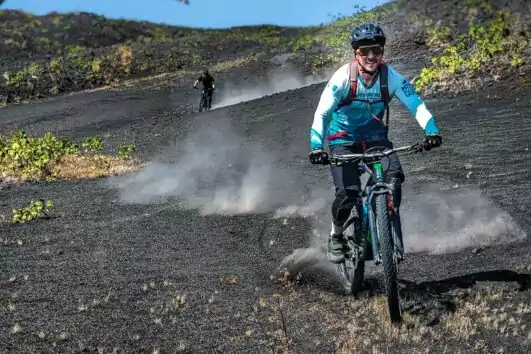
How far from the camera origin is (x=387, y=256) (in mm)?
5949

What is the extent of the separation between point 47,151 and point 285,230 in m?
10.1

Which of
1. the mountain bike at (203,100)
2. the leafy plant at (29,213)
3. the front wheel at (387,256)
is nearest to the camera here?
the front wheel at (387,256)

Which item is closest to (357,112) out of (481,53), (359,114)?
(359,114)

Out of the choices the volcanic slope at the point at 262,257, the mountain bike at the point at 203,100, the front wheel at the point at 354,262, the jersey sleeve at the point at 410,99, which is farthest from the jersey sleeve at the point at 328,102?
the mountain bike at the point at 203,100

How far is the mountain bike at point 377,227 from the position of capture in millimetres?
5988

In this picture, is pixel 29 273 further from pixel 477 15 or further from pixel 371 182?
pixel 477 15

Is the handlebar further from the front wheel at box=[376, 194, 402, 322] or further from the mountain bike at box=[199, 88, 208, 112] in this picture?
the mountain bike at box=[199, 88, 208, 112]

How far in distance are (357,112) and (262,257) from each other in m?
3.23

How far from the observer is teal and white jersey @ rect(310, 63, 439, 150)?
6500 mm

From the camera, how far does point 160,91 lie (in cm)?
4072

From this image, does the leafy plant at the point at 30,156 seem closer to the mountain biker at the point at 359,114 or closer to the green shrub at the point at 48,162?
the green shrub at the point at 48,162

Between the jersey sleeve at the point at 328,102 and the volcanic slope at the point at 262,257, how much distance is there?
183 cm

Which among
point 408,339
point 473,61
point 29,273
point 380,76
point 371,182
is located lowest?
point 408,339

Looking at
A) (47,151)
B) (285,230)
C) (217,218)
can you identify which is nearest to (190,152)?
(47,151)
